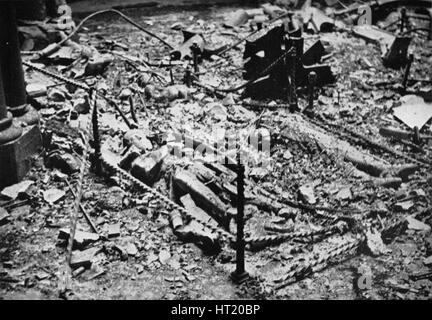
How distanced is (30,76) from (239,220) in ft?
17.5

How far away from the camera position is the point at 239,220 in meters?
4.52

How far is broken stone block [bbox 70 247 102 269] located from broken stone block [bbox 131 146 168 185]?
1253 millimetres

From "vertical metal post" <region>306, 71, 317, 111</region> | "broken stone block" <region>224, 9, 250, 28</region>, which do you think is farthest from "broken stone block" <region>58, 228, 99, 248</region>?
"broken stone block" <region>224, 9, 250, 28</region>

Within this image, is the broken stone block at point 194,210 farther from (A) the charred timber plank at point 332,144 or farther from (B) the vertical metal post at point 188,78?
(B) the vertical metal post at point 188,78

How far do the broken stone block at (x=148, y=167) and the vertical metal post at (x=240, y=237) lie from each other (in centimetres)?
177

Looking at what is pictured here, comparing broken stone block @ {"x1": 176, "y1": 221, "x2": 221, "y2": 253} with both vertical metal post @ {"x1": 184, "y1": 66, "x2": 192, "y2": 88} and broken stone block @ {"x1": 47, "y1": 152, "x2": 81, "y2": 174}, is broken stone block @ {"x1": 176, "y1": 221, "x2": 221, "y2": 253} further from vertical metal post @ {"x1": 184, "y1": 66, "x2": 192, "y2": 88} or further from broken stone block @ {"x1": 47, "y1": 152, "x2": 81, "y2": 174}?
vertical metal post @ {"x1": 184, "y1": 66, "x2": 192, "y2": 88}

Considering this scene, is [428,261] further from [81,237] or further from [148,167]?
[81,237]

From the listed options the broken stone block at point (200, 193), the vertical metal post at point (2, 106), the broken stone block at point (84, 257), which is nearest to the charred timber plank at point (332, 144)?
the broken stone block at point (200, 193)

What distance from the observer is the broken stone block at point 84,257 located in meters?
4.86

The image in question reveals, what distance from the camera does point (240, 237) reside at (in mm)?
4555

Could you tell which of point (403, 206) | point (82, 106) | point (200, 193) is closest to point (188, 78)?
point (82, 106)

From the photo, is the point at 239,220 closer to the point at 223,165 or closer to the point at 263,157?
the point at 223,165

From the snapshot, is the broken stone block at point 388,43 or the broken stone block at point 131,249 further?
the broken stone block at point 388,43

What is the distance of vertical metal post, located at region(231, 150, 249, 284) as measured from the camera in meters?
4.38
